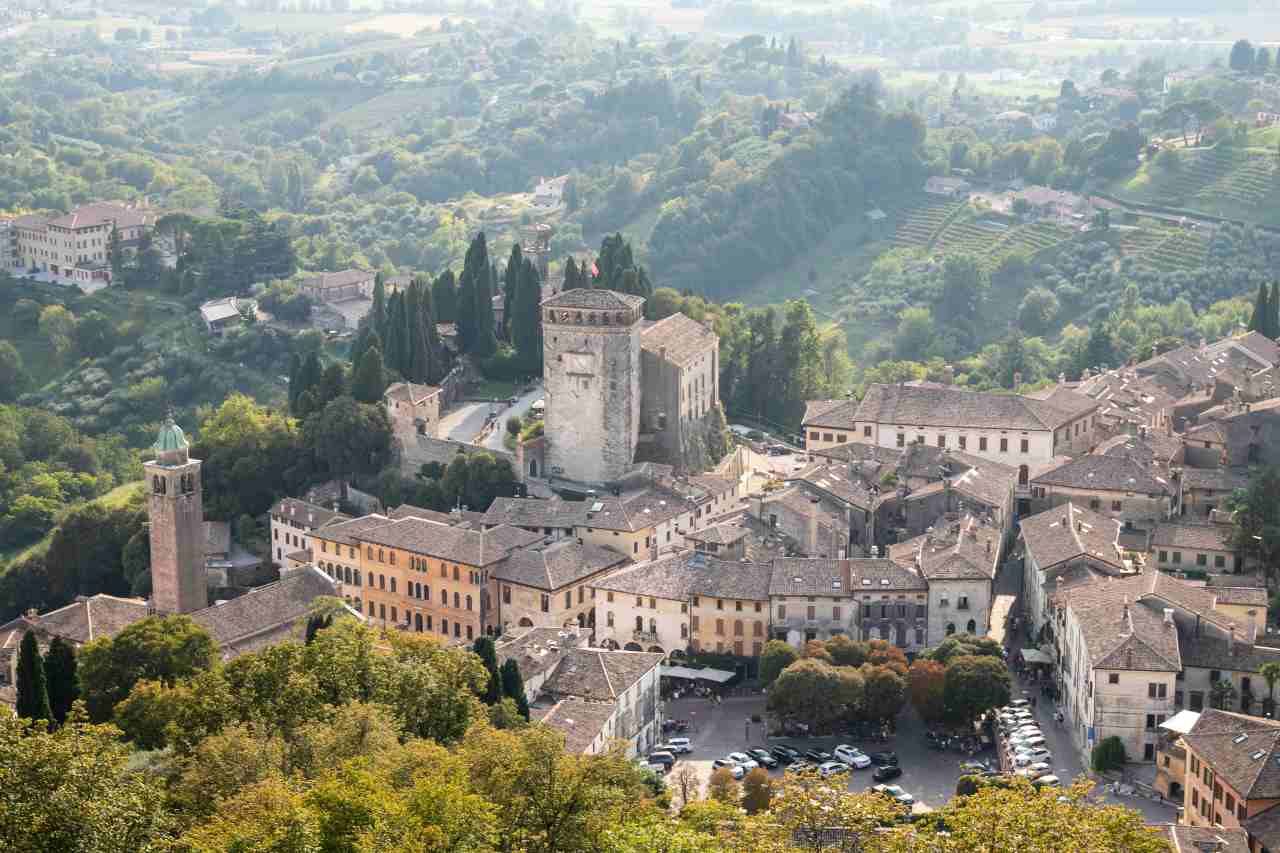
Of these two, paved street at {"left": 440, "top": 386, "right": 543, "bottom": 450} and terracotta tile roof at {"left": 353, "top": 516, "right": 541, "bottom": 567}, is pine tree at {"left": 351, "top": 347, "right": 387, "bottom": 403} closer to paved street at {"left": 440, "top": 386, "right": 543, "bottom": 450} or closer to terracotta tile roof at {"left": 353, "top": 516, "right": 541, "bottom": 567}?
paved street at {"left": 440, "top": 386, "right": 543, "bottom": 450}

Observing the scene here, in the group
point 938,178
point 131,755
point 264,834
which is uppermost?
point 264,834

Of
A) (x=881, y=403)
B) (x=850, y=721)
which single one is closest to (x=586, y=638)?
(x=850, y=721)

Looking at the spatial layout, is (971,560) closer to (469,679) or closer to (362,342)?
(469,679)

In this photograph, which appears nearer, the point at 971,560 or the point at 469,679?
the point at 469,679

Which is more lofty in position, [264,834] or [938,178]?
[264,834]

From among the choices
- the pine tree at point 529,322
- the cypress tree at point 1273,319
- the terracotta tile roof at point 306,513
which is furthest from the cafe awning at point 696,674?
the cypress tree at point 1273,319

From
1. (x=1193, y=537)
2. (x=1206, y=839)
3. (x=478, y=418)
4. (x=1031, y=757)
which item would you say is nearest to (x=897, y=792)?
(x=1031, y=757)

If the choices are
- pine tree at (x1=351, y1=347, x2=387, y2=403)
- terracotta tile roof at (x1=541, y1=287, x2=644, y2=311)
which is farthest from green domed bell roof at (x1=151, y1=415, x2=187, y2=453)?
terracotta tile roof at (x1=541, y1=287, x2=644, y2=311)
